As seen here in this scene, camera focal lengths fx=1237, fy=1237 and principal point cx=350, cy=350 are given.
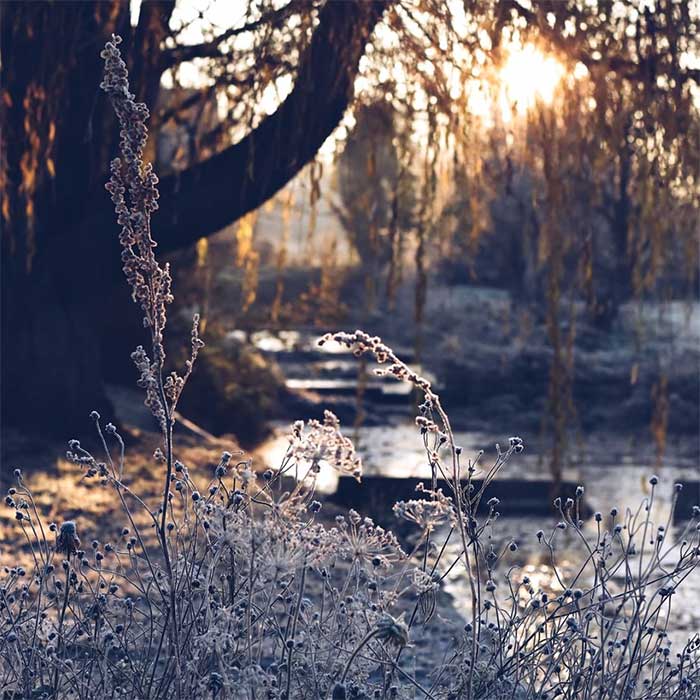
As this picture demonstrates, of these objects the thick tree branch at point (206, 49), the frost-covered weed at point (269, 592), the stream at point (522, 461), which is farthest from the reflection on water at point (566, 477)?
the thick tree branch at point (206, 49)

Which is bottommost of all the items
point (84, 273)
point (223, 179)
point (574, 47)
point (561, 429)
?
point (561, 429)

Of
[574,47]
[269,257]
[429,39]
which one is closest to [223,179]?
[429,39]

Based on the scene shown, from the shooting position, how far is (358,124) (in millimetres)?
7047

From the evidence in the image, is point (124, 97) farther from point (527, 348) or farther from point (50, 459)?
point (527, 348)

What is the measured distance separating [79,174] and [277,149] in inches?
66.1

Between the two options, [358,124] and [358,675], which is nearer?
[358,675]

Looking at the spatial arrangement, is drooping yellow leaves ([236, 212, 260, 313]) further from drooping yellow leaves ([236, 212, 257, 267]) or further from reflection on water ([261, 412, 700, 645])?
reflection on water ([261, 412, 700, 645])

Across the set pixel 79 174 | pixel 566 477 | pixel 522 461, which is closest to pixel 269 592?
pixel 79 174

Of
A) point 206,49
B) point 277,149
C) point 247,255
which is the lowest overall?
point 247,255

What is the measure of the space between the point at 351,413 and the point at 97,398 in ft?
18.0

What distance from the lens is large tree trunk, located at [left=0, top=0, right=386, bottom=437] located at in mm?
6879

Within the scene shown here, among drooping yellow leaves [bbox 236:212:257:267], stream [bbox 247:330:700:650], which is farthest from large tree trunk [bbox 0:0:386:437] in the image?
stream [bbox 247:330:700:650]

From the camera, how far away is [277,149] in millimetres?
7195

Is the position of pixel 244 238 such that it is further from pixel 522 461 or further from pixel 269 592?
pixel 269 592
